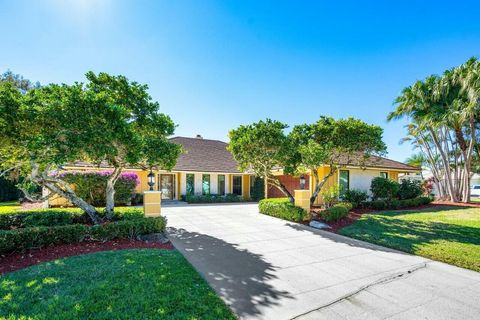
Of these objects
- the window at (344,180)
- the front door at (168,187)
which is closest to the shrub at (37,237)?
the front door at (168,187)

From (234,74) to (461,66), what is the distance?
52.9 feet

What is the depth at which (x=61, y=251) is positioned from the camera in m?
6.32

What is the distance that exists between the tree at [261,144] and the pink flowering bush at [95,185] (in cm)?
843

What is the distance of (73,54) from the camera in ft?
31.8

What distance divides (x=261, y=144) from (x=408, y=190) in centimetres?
1297

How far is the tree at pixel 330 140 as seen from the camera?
11.2 m

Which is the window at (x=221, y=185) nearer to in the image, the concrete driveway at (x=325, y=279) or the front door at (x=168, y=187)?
the front door at (x=168, y=187)

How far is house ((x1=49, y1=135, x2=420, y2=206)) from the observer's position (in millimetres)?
17234

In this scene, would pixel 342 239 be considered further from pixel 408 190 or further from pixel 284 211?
pixel 408 190

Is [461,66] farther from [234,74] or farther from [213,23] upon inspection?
[213,23]

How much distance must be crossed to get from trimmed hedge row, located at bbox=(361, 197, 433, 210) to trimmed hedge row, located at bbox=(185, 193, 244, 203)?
9.81 m

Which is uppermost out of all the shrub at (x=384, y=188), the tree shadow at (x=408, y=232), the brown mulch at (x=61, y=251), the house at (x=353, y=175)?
the house at (x=353, y=175)

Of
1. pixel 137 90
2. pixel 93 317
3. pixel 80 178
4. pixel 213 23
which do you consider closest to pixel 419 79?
pixel 213 23

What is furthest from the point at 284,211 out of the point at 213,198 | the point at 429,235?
the point at 213,198
